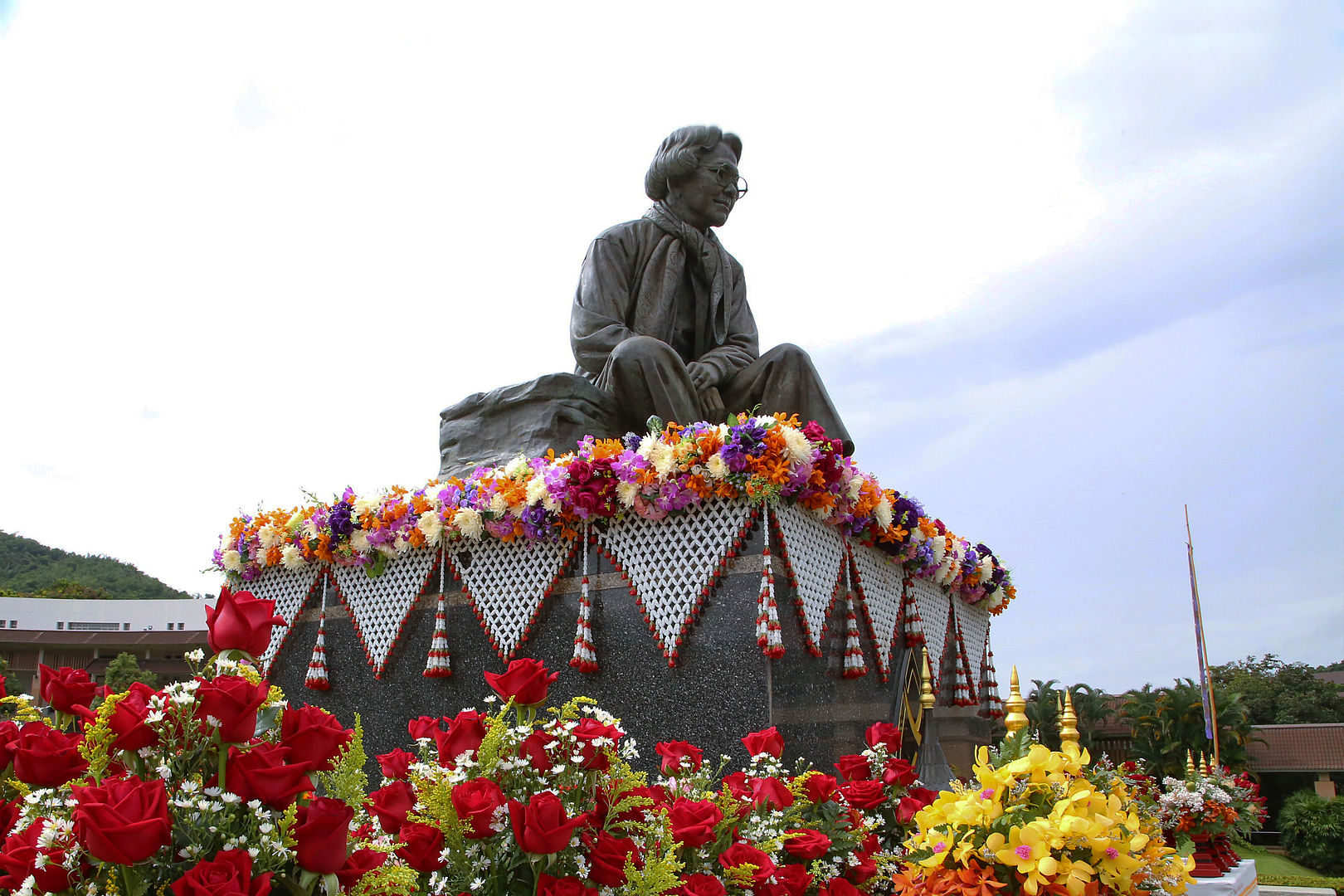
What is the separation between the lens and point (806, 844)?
315cm

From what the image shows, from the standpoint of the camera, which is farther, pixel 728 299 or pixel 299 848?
pixel 728 299

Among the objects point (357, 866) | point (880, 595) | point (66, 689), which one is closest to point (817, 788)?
point (357, 866)

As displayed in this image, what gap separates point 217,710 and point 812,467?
399 cm

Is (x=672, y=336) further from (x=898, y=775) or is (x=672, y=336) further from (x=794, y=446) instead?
(x=898, y=775)

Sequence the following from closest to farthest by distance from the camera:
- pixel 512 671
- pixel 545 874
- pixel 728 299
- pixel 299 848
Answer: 1. pixel 299 848
2. pixel 545 874
3. pixel 512 671
4. pixel 728 299

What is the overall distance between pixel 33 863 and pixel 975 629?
8266mm

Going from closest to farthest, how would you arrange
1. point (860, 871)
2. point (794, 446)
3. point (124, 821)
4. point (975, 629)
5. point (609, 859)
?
point (124, 821), point (609, 859), point (860, 871), point (794, 446), point (975, 629)

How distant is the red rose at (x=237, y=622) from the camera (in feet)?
6.80

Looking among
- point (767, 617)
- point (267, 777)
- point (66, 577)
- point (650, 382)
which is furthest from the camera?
point (66, 577)

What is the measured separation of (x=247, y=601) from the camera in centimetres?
210

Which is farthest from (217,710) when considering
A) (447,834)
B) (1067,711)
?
(1067,711)

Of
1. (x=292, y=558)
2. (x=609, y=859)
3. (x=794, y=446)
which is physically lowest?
(x=609, y=859)

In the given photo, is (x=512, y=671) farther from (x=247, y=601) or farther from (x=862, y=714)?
(x=862, y=714)

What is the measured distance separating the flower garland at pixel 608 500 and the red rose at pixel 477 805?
9.90 ft
